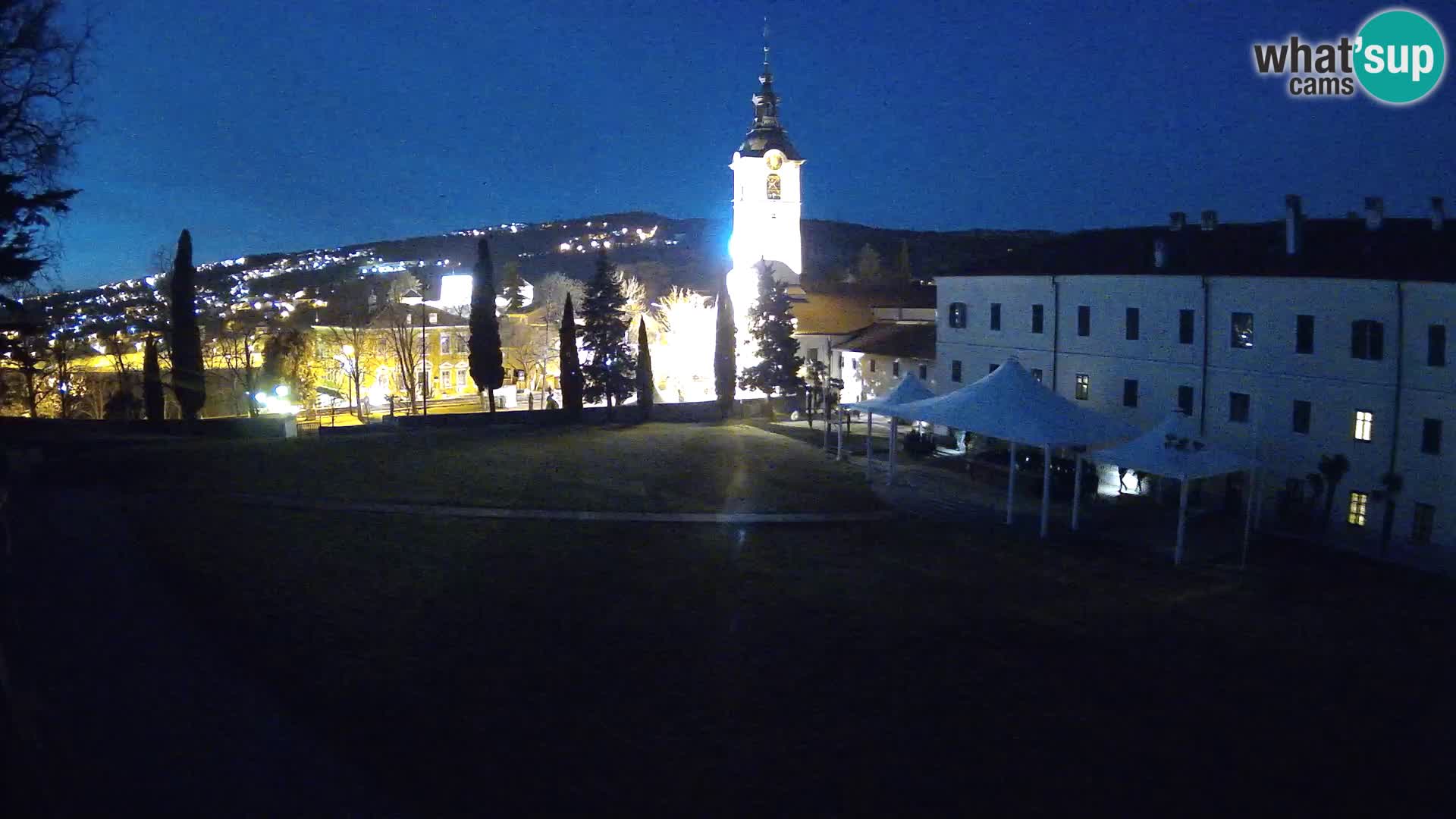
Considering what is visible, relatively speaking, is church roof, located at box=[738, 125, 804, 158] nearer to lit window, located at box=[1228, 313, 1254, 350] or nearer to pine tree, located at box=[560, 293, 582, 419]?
pine tree, located at box=[560, 293, 582, 419]

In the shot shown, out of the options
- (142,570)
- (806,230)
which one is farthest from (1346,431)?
(806,230)

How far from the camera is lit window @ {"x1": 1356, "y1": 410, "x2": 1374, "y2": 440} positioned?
21.6m

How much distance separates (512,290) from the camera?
84.6 meters

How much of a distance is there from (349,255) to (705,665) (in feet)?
483

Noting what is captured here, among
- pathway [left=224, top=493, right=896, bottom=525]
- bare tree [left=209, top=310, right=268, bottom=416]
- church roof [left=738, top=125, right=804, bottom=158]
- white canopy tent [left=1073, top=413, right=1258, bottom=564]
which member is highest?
church roof [left=738, top=125, right=804, bottom=158]

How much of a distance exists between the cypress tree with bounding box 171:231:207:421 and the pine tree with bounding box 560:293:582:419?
11454 millimetres

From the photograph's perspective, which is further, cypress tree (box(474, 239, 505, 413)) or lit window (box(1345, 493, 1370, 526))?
cypress tree (box(474, 239, 505, 413))

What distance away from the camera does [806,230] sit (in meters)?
153

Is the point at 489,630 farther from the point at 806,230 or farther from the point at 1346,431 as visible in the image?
the point at 806,230

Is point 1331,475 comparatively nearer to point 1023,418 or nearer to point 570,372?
point 1023,418

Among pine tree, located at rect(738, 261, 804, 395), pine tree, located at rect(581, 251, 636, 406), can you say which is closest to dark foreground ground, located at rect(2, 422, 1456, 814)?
pine tree, located at rect(581, 251, 636, 406)

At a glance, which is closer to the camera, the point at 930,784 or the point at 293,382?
the point at 930,784

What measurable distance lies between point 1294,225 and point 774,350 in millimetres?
20780

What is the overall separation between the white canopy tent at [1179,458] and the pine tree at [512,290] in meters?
57.1
